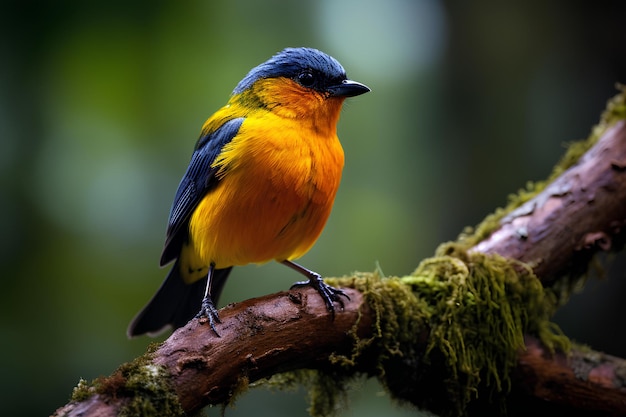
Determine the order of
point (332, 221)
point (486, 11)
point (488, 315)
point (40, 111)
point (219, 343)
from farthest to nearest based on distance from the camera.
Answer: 1. point (332, 221)
2. point (486, 11)
3. point (40, 111)
4. point (488, 315)
5. point (219, 343)

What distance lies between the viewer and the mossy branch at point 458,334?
2717 mm

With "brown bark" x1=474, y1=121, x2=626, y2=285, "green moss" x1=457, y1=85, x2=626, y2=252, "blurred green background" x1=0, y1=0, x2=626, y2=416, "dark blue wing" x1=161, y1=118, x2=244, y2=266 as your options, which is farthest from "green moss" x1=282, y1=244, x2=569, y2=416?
"blurred green background" x1=0, y1=0, x2=626, y2=416

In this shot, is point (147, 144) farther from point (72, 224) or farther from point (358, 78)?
point (358, 78)

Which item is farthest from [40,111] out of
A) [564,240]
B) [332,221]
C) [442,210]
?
[564,240]

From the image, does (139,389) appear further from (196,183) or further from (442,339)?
(442,339)

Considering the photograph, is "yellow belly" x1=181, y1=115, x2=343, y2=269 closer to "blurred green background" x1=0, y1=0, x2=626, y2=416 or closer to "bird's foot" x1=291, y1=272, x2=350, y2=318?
"bird's foot" x1=291, y1=272, x2=350, y2=318

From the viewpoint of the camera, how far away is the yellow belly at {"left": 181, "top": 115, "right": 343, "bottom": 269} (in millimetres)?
3148

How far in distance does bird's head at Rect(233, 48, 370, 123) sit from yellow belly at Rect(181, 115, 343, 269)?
19 centimetres

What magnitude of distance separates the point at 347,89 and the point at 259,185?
0.85 m

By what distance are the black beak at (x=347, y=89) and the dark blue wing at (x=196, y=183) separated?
0.56m

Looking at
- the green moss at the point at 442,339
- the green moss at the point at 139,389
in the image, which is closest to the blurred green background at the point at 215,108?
the green moss at the point at 442,339

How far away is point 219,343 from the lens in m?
2.69

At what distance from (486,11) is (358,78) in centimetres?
131

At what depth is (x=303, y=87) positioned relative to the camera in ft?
11.9
